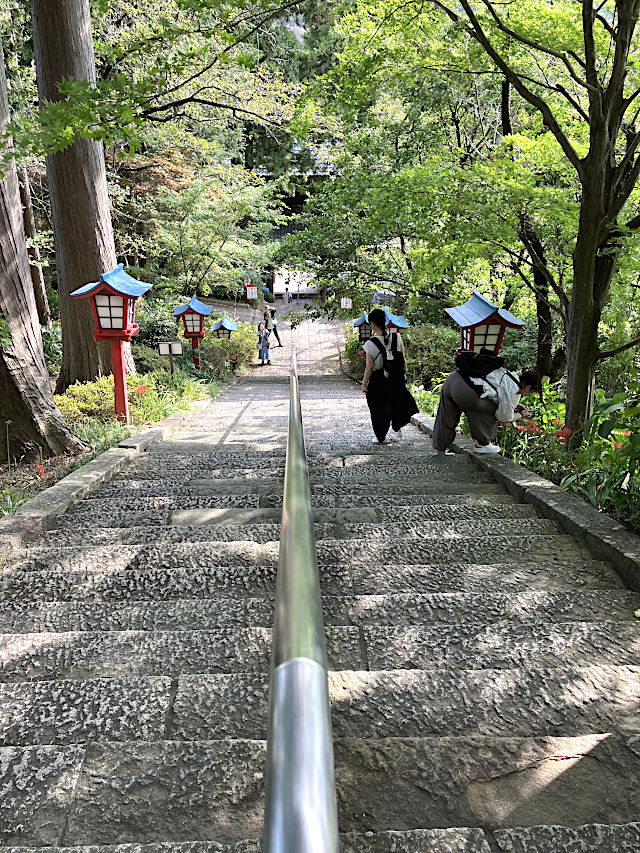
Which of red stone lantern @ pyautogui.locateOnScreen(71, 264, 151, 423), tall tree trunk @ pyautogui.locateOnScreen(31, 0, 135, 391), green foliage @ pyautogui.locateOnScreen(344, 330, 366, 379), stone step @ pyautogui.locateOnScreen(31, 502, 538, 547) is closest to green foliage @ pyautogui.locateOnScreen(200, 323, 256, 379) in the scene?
green foliage @ pyautogui.locateOnScreen(344, 330, 366, 379)

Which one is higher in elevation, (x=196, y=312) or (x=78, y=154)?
(x=78, y=154)

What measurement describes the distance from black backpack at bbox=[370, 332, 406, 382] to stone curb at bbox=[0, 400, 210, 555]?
8.78ft

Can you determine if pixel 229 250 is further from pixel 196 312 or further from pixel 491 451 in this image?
pixel 491 451

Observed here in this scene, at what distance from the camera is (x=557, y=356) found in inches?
437

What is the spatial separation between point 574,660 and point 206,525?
7.08ft

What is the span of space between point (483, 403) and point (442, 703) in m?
4.01

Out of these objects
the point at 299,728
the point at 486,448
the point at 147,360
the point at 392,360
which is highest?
the point at 299,728

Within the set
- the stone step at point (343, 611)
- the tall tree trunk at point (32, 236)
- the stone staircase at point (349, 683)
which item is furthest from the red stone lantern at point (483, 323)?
the tall tree trunk at point (32, 236)

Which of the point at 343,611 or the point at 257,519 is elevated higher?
the point at 343,611

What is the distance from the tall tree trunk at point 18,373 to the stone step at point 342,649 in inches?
156

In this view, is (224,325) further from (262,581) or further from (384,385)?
(262,581)

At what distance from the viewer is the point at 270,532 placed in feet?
11.0

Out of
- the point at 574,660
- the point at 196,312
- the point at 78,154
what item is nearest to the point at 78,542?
the point at 574,660

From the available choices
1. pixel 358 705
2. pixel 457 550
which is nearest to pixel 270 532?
pixel 457 550
